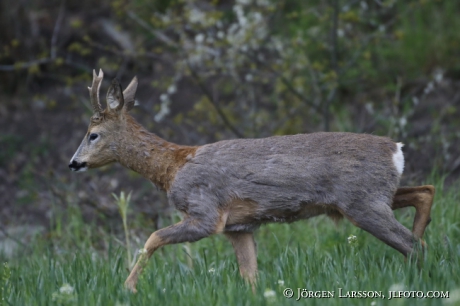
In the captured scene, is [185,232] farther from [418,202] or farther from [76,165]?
[418,202]

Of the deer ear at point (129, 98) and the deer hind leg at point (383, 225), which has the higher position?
the deer ear at point (129, 98)

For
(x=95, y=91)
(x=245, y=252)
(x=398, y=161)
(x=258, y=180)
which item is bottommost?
(x=245, y=252)

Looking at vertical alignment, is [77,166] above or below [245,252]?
above

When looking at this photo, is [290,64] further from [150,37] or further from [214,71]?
[150,37]

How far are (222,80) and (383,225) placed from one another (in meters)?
6.48

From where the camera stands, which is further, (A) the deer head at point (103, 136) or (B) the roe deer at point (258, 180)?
(A) the deer head at point (103, 136)

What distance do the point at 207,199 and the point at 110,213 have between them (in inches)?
124

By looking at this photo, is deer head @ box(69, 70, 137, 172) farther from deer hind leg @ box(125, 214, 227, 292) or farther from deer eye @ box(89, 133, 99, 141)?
deer hind leg @ box(125, 214, 227, 292)

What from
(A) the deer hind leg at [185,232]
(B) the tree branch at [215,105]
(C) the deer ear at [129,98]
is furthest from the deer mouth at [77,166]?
(B) the tree branch at [215,105]

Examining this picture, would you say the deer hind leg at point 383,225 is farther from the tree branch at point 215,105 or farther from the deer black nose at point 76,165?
the tree branch at point 215,105

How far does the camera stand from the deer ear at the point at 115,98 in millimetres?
5793

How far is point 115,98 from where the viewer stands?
5.86m

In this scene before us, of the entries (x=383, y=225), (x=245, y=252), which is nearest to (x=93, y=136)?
(x=245, y=252)

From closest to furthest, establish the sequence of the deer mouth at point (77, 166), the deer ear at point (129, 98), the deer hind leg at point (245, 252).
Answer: the deer hind leg at point (245, 252)
the deer mouth at point (77, 166)
the deer ear at point (129, 98)
